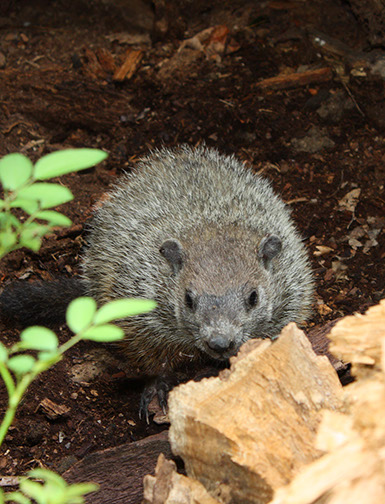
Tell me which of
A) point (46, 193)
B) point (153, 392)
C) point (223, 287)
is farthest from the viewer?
point (153, 392)

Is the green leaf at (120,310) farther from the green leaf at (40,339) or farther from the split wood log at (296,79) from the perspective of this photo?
the split wood log at (296,79)

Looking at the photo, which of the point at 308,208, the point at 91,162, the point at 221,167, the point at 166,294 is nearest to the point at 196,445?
the point at 91,162

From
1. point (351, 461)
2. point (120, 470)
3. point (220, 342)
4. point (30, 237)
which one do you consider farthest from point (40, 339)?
point (220, 342)

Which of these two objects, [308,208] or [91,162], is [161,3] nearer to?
[308,208]

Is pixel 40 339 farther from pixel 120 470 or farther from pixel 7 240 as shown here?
pixel 120 470

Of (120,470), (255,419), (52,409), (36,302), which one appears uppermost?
(255,419)

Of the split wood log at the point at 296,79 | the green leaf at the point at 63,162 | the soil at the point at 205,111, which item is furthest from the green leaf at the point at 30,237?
the split wood log at the point at 296,79
